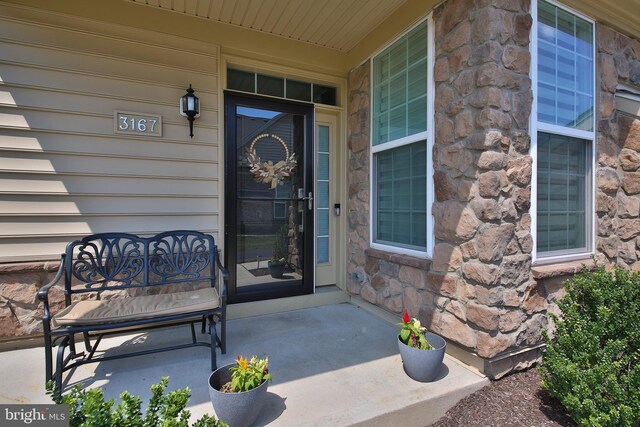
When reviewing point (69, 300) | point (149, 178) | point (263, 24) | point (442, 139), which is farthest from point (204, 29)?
point (69, 300)

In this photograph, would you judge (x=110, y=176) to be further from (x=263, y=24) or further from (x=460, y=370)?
(x=460, y=370)

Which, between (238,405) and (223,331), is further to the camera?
(223,331)

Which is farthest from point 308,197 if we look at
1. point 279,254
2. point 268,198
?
point 279,254

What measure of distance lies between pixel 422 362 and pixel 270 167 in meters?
2.23

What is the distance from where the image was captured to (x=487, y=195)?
2062 mm

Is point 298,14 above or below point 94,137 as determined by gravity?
above

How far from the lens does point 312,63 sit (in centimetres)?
339

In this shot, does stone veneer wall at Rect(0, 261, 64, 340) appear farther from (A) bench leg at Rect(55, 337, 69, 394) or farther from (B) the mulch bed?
(B) the mulch bed

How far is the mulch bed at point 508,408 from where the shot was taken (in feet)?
5.90

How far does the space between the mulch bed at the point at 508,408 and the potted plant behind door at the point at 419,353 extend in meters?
0.24

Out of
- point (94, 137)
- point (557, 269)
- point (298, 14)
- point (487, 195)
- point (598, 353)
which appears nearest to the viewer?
point (598, 353)

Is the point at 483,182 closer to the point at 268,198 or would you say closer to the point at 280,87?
the point at 268,198

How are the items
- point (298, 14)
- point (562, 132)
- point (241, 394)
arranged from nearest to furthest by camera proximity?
point (241, 394) → point (562, 132) → point (298, 14)

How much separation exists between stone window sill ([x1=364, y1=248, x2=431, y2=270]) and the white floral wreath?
116cm
